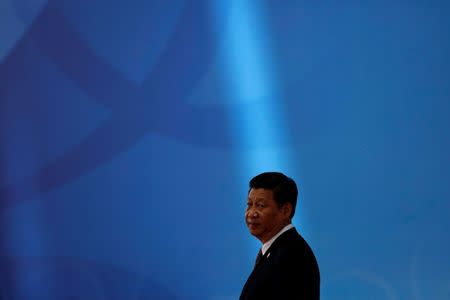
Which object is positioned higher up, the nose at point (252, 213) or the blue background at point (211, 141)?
the blue background at point (211, 141)

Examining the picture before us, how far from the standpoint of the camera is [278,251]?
2033 mm

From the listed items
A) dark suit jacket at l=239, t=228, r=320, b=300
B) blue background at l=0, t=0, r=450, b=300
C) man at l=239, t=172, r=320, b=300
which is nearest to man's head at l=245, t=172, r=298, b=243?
man at l=239, t=172, r=320, b=300

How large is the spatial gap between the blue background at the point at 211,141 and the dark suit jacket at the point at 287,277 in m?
1.25

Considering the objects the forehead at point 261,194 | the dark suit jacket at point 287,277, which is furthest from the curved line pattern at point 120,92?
the dark suit jacket at point 287,277

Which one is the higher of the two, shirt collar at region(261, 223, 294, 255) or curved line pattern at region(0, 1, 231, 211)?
curved line pattern at region(0, 1, 231, 211)

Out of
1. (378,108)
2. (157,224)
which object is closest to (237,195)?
(157,224)

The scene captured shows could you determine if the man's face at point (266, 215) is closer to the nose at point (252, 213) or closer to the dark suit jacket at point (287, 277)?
the nose at point (252, 213)

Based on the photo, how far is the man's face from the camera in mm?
2139

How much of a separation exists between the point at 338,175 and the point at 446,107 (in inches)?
22.7

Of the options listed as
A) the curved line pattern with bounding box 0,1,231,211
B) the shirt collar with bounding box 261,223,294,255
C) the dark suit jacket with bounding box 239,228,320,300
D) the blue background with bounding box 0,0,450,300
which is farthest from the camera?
the curved line pattern with bounding box 0,1,231,211

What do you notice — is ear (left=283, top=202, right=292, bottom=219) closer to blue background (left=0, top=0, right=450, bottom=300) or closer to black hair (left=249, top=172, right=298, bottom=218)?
black hair (left=249, top=172, right=298, bottom=218)

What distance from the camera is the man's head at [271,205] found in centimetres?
214

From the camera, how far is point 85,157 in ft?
12.1

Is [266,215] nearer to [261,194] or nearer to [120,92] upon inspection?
[261,194]
